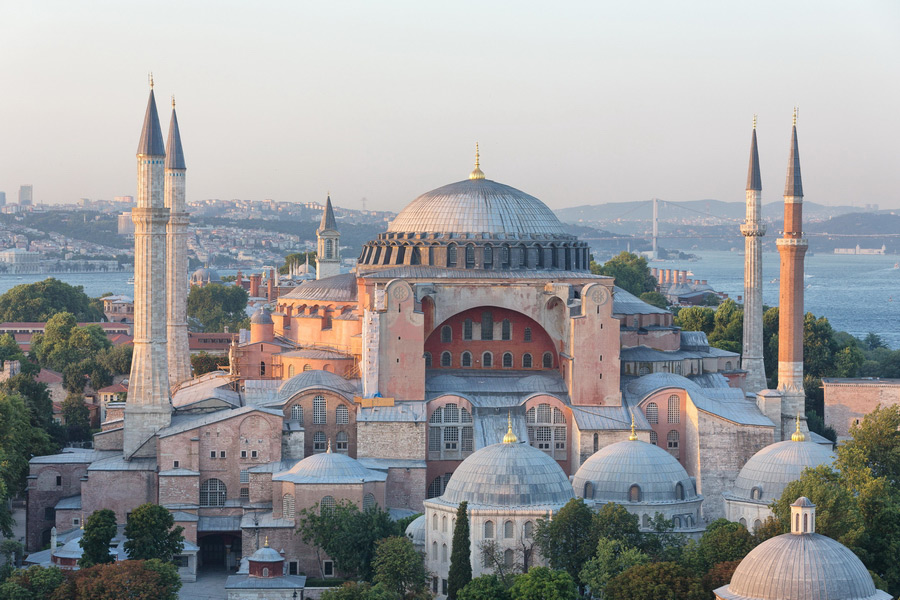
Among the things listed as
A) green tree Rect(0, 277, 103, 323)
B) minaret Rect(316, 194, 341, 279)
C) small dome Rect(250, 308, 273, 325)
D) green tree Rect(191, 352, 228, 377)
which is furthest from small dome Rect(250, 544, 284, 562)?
green tree Rect(0, 277, 103, 323)

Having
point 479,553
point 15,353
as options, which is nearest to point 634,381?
point 479,553

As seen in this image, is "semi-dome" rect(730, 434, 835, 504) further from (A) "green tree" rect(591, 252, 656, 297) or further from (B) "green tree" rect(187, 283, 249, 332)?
(B) "green tree" rect(187, 283, 249, 332)

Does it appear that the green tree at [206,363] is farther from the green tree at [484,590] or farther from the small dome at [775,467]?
the green tree at [484,590]

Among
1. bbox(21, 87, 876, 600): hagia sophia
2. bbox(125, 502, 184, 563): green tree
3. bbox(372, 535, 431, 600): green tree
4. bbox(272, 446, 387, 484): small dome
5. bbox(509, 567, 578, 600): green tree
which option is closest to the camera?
bbox(509, 567, 578, 600): green tree

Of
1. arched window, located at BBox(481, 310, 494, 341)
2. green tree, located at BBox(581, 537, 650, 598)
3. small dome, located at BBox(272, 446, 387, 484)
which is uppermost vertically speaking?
arched window, located at BBox(481, 310, 494, 341)

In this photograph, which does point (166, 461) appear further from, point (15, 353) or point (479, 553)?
point (15, 353)

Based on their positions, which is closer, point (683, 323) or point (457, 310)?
point (457, 310)
